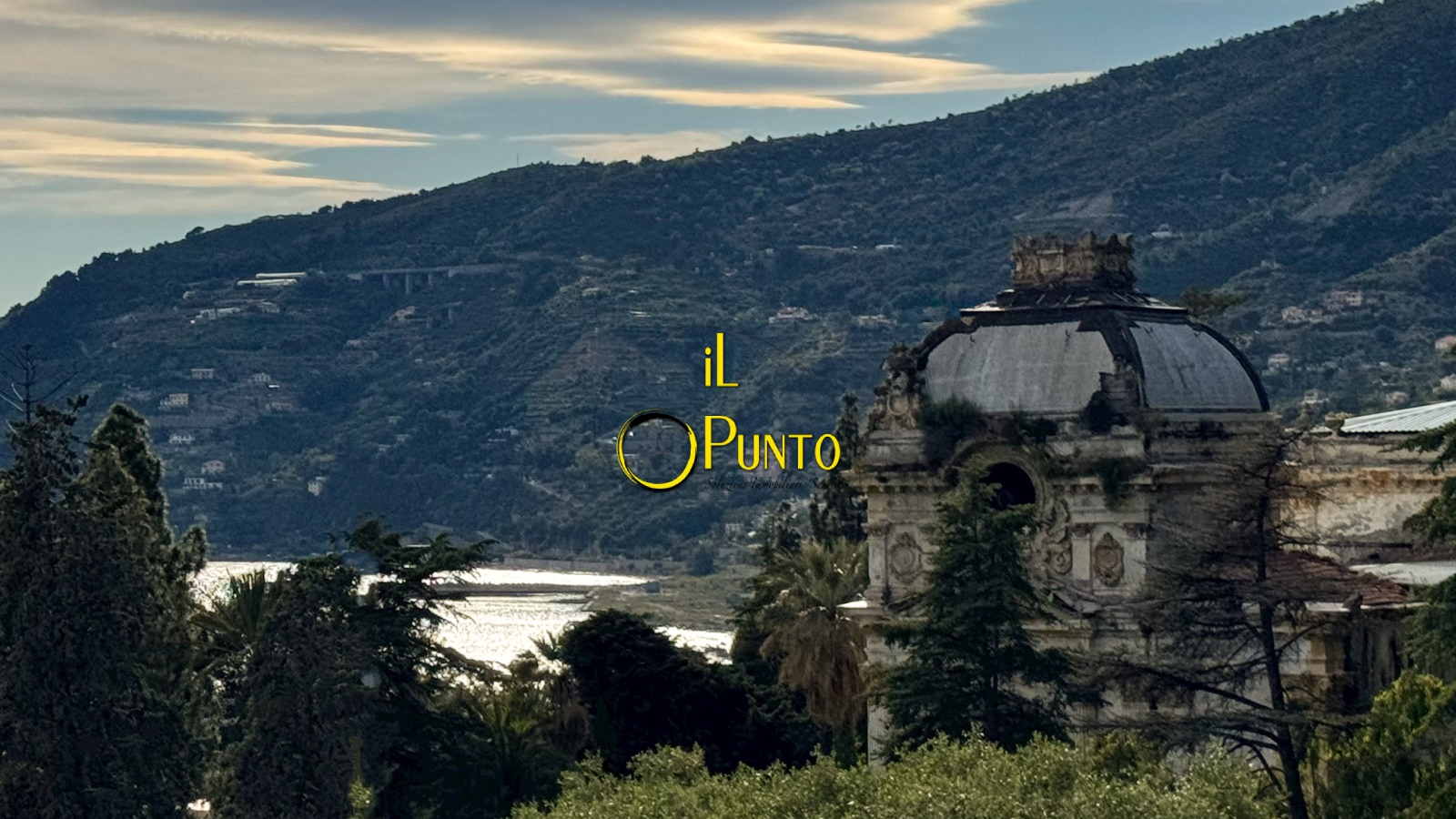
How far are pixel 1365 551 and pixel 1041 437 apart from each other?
25.2 feet

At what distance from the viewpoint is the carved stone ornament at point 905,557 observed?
66.9m

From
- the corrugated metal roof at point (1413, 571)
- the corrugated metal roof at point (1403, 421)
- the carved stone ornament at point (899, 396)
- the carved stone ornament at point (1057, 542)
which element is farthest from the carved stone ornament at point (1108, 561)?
the corrugated metal roof at point (1403, 421)

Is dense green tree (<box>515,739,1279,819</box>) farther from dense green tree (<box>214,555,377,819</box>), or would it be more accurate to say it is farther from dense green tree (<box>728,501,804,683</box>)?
dense green tree (<box>728,501,804,683</box>)

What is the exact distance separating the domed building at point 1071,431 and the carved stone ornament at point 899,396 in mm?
22

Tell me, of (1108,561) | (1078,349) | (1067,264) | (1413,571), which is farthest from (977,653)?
(1067,264)

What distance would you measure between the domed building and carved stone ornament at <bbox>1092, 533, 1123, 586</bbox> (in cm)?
2

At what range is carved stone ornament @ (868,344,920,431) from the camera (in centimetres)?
6681

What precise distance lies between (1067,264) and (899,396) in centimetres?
382

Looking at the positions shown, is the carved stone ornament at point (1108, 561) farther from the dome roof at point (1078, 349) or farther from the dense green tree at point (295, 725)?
the dense green tree at point (295, 725)

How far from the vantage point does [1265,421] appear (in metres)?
66.1

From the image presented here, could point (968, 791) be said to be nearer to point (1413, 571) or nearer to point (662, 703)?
point (1413, 571)

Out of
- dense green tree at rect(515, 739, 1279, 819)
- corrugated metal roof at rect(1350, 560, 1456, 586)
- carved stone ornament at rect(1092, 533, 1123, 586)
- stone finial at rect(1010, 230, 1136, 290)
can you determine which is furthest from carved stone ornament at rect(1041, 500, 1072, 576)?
corrugated metal roof at rect(1350, 560, 1456, 586)

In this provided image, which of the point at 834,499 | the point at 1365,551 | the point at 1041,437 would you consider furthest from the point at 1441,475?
the point at 834,499

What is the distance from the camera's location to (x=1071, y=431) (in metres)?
64.9
